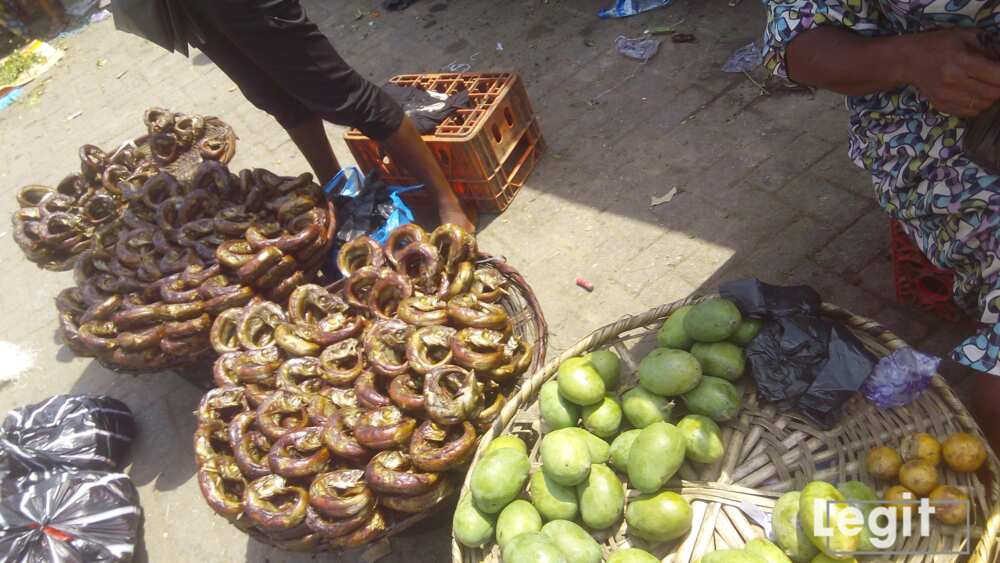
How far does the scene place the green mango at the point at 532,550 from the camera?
1.96 metres

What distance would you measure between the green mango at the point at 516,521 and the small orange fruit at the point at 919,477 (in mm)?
1183

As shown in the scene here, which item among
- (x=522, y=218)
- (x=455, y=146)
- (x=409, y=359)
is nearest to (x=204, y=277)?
(x=409, y=359)

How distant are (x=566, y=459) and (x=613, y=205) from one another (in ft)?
7.63

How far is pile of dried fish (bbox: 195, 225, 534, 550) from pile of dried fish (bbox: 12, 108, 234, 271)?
201 centimetres

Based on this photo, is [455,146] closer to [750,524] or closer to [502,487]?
[502,487]

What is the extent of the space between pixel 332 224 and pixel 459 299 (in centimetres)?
111

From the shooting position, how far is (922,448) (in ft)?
6.38

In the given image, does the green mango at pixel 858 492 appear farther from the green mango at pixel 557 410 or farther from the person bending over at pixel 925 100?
the green mango at pixel 557 410

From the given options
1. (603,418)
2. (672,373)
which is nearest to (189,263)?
(603,418)

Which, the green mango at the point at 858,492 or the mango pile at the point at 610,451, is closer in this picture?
the green mango at the point at 858,492

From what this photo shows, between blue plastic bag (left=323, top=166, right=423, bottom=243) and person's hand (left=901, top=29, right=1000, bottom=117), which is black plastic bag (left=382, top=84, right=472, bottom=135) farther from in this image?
person's hand (left=901, top=29, right=1000, bottom=117)

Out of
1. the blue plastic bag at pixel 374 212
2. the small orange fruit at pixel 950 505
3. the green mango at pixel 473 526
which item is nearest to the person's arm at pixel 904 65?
the small orange fruit at pixel 950 505

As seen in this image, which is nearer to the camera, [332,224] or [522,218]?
[332,224]

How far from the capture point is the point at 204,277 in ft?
Answer: 11.1
